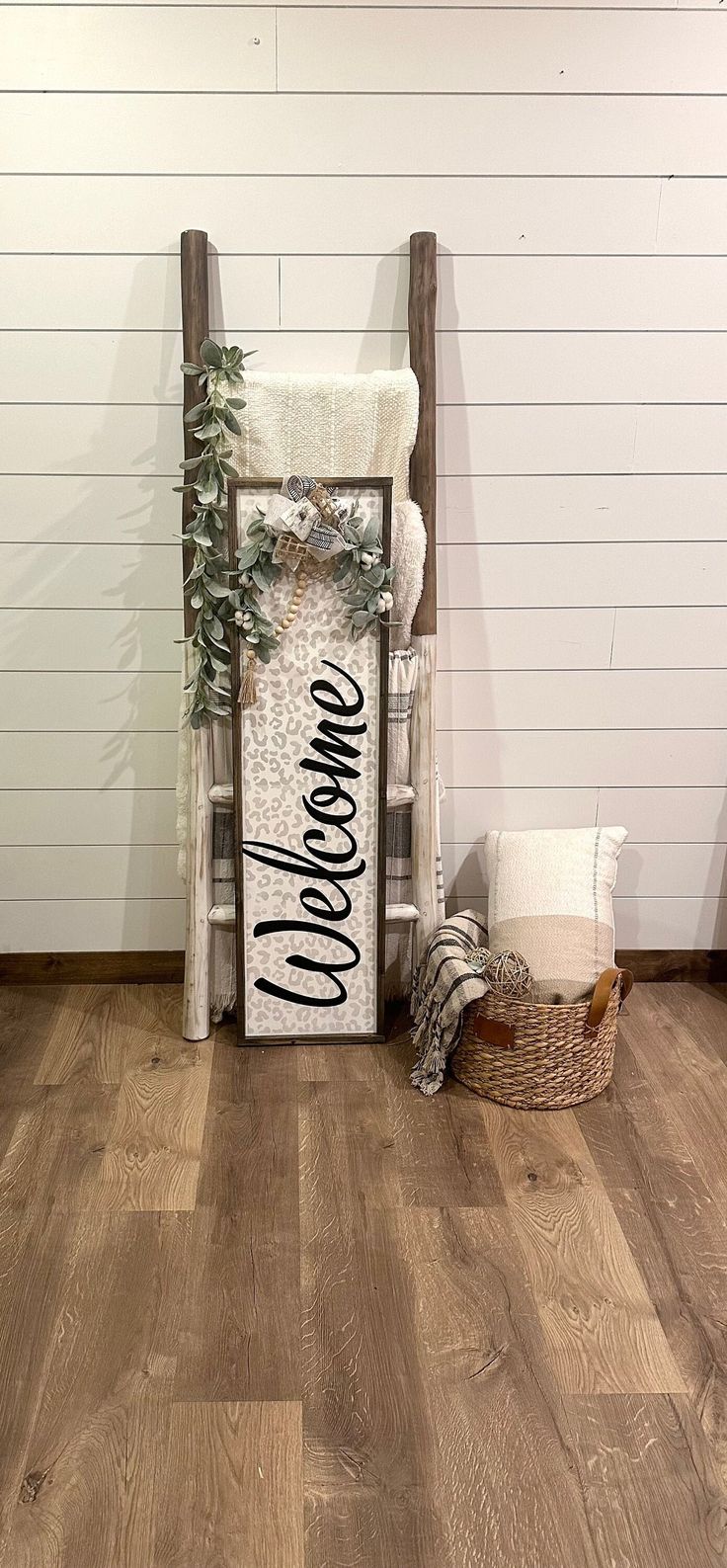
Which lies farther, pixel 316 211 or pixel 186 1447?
pixel 316 211

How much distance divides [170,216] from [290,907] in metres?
1.41

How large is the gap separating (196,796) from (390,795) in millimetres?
409

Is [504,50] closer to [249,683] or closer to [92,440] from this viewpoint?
[92,440]

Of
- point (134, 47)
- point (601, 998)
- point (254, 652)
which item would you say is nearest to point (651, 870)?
point (601, 998)

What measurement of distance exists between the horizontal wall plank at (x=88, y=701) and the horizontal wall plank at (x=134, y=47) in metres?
1.15

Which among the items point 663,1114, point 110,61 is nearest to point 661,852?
point 663,1114

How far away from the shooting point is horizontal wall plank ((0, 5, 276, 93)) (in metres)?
2.19

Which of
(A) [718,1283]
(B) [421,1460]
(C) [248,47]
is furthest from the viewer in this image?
(C) [248,47]

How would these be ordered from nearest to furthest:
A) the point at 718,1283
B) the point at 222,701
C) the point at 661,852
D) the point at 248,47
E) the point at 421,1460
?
the point at 421,1460 → the point at 718,1283 → the point at 248,47 → the point at 222,701 → the point at 661,852

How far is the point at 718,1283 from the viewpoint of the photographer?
1.80 metres

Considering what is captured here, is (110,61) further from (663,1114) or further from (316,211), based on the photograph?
(663,1114)

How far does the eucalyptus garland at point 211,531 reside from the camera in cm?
223

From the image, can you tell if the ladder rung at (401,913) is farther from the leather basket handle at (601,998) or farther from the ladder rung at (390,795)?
the leather basket handle at (601,998)

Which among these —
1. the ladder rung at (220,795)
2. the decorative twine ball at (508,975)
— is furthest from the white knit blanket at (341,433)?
the decorative twine ball at (508,975)
